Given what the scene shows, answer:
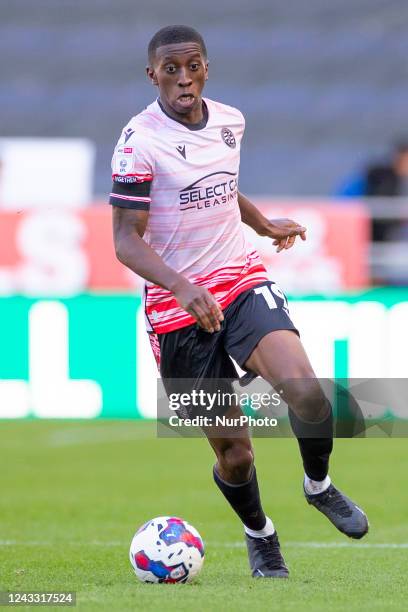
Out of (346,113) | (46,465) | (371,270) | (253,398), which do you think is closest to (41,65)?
(346,113)

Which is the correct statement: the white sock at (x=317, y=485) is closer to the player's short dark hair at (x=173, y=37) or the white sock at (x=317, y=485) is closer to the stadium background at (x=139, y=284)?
the stadium background at (x=139, y=284)

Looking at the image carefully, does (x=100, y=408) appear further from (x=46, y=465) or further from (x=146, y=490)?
(x=146, y=490)

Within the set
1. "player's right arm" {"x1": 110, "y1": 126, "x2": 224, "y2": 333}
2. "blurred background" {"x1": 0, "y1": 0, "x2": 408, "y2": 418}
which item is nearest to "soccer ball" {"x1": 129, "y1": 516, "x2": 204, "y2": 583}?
"player's right arm" {"x1": 110, "y1": 126, "x2": 224, "y2": 333}

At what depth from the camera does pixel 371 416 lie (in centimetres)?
571

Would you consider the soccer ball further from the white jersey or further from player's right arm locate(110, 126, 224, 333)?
player's right arm locate(110, 126, 224, 333)

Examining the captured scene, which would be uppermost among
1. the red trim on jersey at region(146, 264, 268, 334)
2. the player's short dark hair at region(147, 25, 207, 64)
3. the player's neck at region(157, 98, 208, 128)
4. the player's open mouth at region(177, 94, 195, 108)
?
the player's short dark hair at region(147, 25, 207, 64)

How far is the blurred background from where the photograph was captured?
11844 mm

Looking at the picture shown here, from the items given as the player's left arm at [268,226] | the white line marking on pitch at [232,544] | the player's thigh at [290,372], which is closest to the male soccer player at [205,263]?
the player's thigh at [290,372]

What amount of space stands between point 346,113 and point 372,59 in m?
0.84

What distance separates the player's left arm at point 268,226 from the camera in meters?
5.79

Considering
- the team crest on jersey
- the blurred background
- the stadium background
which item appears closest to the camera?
the team crest on jersey

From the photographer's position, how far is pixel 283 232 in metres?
5.82

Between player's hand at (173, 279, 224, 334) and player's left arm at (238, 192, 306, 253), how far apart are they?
3.27 ft
